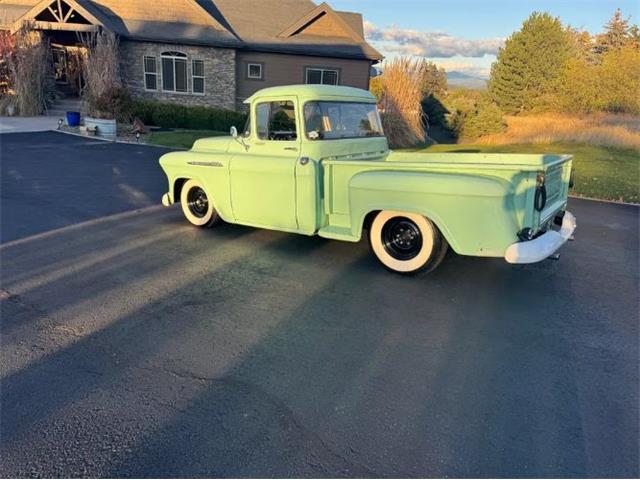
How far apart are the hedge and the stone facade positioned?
1629 millimetres

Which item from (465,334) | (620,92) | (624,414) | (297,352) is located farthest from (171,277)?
(620,92)

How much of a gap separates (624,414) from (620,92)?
34.0m

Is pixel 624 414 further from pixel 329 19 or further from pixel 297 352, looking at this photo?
pixel 329 19

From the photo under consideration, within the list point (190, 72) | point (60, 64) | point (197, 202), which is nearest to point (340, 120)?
point (197, 202)

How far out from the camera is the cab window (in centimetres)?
569

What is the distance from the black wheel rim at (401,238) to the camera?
502cm

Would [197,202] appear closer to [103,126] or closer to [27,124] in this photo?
[103,126]

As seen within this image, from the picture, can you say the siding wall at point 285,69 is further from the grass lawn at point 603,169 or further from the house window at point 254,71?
the grass lawn at point 603,169

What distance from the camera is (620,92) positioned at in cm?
3058

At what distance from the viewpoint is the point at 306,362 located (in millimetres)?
3428

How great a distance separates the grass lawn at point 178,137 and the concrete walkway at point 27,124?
13.1 feet

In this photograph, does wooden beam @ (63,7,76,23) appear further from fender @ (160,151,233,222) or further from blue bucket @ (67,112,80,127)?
fender @ (160,151,233,222)

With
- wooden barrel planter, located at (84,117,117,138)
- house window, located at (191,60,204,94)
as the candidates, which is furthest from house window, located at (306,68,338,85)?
wooden barrel planter, located at (84,117,117,138)

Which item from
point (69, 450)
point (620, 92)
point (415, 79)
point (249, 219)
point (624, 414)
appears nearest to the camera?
point (69, 450)
